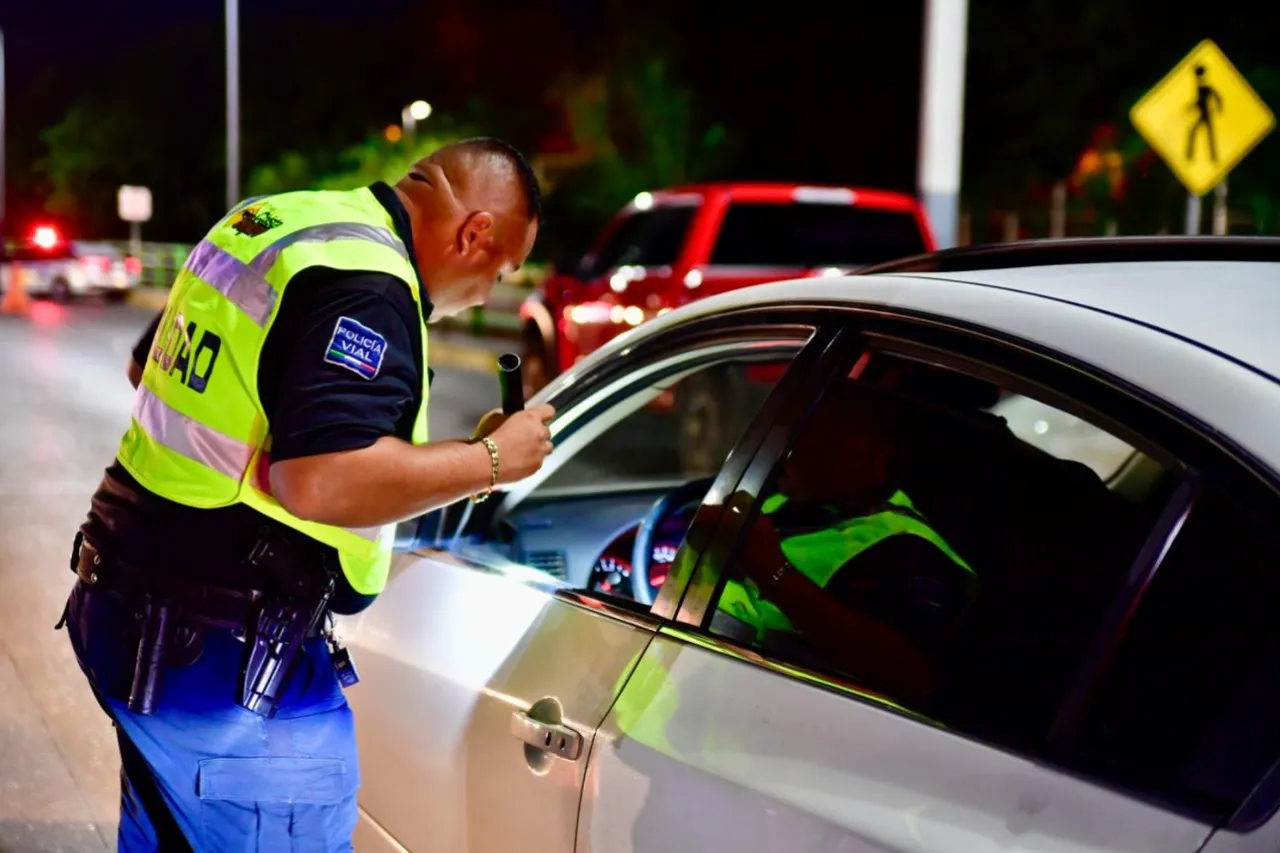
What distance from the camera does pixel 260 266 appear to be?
6.88ft

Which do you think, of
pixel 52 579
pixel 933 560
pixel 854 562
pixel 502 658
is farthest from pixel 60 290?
pixel 933 560

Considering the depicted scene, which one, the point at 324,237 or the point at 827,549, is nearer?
the point at 324,237

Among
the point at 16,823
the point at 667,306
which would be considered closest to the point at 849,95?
the point at 667,306

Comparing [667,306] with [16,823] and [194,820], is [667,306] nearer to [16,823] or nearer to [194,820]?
[16,823]

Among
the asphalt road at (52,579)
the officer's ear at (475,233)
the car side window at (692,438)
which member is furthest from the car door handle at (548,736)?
the car side window at (692,438)

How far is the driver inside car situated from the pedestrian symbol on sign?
8180 mm

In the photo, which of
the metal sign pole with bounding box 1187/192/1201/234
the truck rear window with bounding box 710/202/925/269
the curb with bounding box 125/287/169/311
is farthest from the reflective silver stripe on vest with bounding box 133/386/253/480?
the curb with bounding box 125/287/169/311

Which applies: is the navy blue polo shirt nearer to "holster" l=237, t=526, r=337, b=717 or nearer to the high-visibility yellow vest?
"holster" l=237, t=526, r=337, b=717

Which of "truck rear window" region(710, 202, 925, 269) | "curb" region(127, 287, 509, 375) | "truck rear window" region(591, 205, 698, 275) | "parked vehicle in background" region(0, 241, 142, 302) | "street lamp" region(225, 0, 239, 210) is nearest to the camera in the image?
"truck rear window" region(710, 202, 925, 269)

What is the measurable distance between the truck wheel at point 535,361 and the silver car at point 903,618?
929cm

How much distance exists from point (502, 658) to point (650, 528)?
673 mm

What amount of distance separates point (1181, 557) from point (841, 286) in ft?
2.39

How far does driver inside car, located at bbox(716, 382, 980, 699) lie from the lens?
2143mm

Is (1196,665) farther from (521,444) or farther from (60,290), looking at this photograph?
(60,290)
